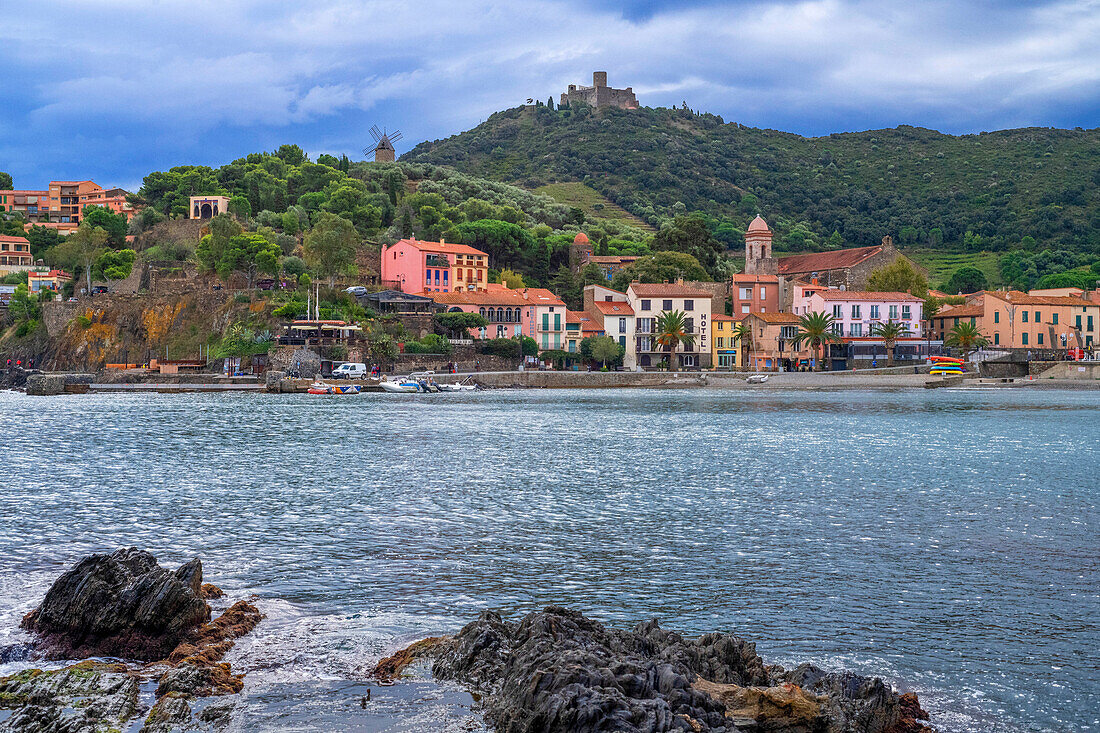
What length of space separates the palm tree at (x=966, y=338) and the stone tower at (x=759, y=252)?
20093 millimetres

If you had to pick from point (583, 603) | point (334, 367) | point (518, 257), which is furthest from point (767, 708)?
point (518, 257)

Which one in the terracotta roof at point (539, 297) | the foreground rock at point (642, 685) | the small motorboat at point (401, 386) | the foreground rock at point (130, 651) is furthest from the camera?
the terracotta roof at point (539, 297)

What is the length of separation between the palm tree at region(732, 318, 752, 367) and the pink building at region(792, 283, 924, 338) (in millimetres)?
5987

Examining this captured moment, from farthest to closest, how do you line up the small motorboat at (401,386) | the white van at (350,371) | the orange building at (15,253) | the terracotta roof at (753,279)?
the orange building at (15,253) → the terracotta roof at (753,279) → the white van at (350,371) → the small motorboat at (401,386)

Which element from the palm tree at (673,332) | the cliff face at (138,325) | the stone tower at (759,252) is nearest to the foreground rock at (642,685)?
the cliff face at (138,325)

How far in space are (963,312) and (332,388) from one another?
55967 mm

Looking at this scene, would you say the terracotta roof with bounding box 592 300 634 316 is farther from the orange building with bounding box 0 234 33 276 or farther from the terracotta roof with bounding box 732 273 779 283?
the orange building with bounding box 0 234 33 276

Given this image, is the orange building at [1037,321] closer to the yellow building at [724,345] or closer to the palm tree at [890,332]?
the palm tree at [890,332]

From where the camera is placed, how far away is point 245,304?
72.5 meters

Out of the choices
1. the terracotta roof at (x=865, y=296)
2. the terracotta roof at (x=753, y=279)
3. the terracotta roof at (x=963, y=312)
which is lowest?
the terracotta roof at (x=963, y=312)

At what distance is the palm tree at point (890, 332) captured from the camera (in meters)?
78.8

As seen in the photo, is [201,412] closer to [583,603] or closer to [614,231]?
[583,603]

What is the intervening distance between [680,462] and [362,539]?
13509 millimetres

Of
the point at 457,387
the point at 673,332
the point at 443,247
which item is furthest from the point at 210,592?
the point at 443,247
